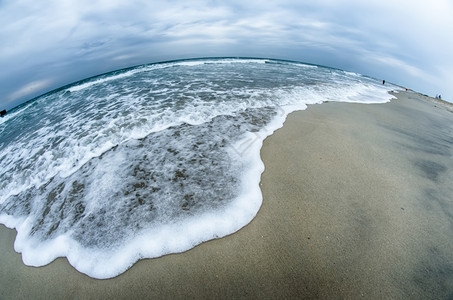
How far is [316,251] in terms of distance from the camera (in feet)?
8.64

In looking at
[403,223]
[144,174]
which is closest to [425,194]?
[403,223]

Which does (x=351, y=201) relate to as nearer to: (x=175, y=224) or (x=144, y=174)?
(x=175, y=224)

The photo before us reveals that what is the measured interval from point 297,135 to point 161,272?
513 cm

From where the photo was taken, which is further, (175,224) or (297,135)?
(297,135)

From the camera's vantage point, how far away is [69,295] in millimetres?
2352

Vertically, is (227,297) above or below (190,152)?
below

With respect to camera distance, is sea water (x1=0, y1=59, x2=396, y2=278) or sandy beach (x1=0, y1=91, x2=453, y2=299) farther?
sea water (x1=0, y1=59, x2=396, y2=278)

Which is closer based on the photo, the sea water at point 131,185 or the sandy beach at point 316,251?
the sandy beach at point 316,251

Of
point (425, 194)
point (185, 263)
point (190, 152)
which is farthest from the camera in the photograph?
point (190, 152)

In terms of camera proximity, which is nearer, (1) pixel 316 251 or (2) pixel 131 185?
(1) pixel 316 251

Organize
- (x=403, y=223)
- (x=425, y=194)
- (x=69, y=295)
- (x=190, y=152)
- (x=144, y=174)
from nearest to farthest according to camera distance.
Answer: (x=69, y=295) < (x=403, y=223) < (x=425, y=194) < (x=144, y=174) < (x=190, y=152)

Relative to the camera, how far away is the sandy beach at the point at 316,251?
7.50 ft

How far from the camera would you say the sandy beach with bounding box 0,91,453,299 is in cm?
229

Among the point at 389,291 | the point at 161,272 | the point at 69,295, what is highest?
the point at 389,291
